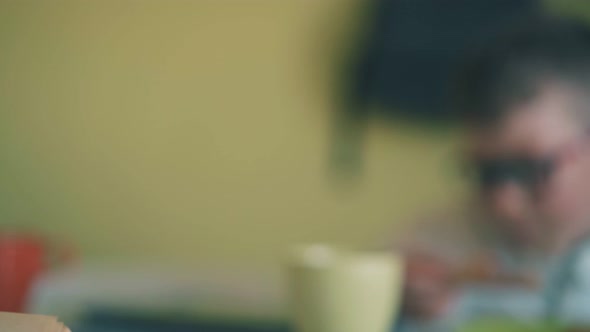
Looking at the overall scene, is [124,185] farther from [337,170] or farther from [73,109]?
[337,170]

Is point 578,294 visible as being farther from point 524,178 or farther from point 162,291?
point 162,291

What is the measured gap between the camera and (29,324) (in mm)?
437

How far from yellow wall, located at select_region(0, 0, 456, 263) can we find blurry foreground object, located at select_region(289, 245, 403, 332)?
31 cm

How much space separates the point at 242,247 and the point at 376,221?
0.65 ft

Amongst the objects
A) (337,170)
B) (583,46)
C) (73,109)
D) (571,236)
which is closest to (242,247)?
(337,170)

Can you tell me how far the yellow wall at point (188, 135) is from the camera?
3.10ft

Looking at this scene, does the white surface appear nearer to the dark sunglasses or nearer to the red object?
the red object

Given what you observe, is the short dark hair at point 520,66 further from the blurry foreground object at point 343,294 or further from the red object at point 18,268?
the red object at point 18,268

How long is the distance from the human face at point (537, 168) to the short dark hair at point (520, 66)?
0.02m

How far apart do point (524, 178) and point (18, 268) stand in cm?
69

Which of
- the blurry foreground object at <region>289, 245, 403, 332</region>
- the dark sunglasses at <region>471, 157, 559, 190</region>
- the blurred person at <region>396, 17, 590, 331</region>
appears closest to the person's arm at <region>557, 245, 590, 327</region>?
the blurred person at <region>396, 17, 590, 331</region>

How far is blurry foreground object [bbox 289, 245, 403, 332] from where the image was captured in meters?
0.61

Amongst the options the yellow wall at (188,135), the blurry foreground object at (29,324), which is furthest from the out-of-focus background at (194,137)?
the blurry foreground object at (29,324)

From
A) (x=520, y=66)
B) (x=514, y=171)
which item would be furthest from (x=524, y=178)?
(x=520, y=66)
